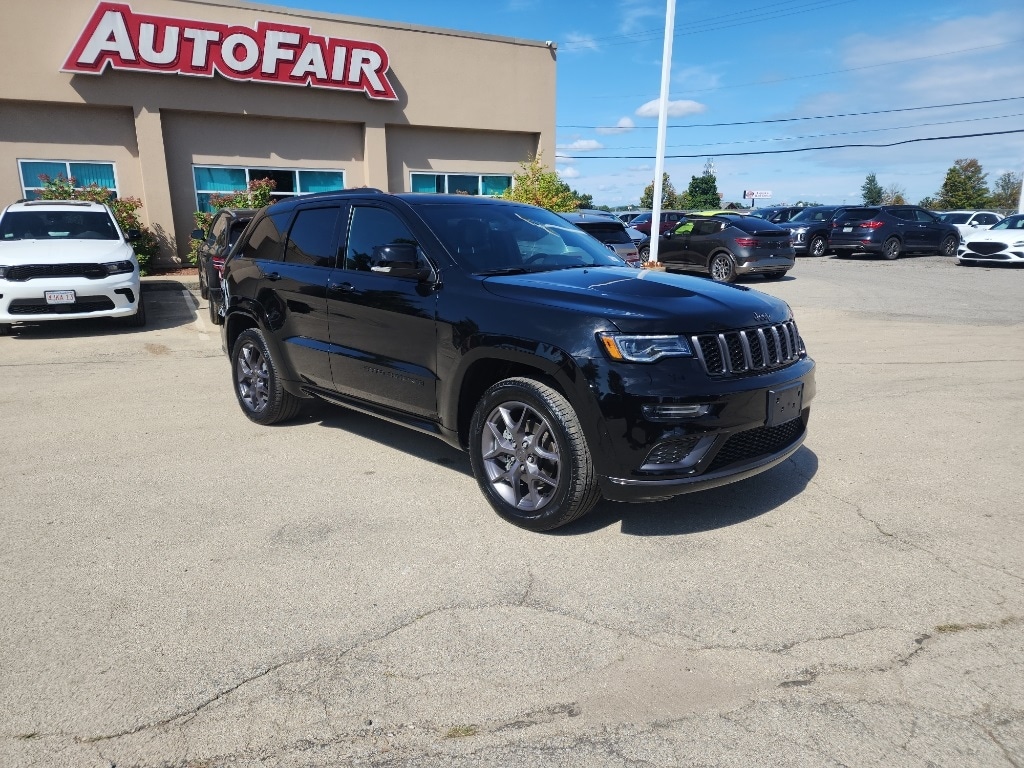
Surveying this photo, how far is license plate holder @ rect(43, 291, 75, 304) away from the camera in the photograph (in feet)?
30.8

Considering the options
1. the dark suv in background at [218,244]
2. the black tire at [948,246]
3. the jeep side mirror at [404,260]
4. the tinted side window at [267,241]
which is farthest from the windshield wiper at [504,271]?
the black tire at [948,246]

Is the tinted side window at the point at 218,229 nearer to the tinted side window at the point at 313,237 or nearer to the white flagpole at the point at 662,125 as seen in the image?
the tinted side window at the point at 313,237

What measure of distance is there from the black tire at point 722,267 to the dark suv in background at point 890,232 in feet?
28.3

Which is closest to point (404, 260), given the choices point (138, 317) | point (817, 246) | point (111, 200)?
point (138, 317)

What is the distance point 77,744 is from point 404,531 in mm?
1853

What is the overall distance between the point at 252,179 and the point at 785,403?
16.7m

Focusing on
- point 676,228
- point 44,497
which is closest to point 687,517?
point 44,497

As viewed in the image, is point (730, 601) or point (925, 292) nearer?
point (730, 601)

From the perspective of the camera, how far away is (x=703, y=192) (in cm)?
8775

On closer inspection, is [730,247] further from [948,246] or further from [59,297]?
[59,297]

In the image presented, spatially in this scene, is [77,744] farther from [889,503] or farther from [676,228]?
[676,228]

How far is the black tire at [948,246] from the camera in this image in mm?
23953

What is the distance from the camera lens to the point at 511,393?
3.88 metres

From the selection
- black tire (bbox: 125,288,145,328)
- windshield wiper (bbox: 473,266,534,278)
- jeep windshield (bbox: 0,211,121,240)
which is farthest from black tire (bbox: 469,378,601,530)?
jeep windshield (bbox: 0,211,121,240)
